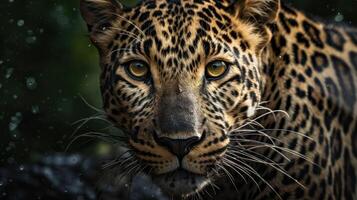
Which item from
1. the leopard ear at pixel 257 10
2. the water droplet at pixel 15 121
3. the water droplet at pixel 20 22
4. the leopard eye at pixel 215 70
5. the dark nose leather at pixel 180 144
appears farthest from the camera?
the water droplet at pixel 20 22

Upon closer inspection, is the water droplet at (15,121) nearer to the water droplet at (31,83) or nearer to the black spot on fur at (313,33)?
the water droplet at (31,83)

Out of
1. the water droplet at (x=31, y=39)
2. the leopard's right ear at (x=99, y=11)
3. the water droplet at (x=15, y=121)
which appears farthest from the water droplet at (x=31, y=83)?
the leopard's right ear at (x=99, y=11)

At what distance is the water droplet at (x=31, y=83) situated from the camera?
44.9 feet

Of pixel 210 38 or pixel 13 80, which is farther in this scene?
pixel 13 80

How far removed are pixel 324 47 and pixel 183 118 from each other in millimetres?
1475

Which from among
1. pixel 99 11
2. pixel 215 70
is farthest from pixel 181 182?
pixel 99 11

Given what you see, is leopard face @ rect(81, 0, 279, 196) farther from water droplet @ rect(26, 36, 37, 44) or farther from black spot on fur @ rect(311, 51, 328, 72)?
water droplet @ rect(26, 36, 37, 44)

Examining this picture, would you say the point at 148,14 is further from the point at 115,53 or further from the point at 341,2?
the point at 341,2

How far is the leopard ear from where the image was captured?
657 cm

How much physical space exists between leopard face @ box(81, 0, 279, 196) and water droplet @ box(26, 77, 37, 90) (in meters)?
7.01

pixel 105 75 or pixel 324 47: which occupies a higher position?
pixel 324 47

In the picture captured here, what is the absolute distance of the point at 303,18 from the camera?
6809 millimetres

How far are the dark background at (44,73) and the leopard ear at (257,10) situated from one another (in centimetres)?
716

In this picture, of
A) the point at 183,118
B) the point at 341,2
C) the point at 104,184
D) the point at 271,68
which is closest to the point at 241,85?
the point at 271,68
